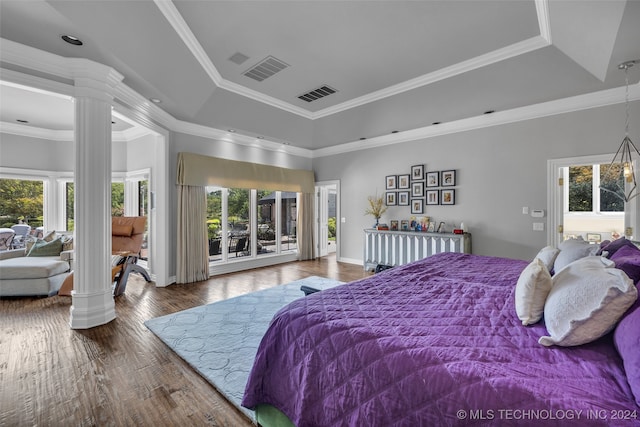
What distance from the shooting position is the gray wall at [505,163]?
4.02 meters

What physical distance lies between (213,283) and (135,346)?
2268mm

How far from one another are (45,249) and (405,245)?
6.09m

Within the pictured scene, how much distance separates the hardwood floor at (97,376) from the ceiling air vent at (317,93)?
357 centimetres

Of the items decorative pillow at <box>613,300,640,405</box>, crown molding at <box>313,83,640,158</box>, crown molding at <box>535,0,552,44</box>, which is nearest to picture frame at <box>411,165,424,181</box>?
crown molding at <box>313,83,640,158</box>

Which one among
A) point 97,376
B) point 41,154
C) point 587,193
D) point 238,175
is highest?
point 41,154

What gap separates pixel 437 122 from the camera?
5.13 meters

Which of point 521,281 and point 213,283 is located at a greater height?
point 521,281

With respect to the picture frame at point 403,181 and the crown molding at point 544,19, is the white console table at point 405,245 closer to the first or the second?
the picture frame at point 403,181

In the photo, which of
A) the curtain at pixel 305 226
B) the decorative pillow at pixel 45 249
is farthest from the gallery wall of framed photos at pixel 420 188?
the decorative pillow at pixel 45 249

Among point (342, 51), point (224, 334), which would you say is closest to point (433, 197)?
point (342, 51)

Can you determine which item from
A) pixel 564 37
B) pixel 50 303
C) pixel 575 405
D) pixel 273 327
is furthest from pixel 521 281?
pixel 50 303

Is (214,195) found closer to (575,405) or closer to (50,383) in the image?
(50,383)

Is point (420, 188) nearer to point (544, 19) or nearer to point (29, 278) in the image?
point (544, 19)

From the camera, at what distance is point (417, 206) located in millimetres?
5648
